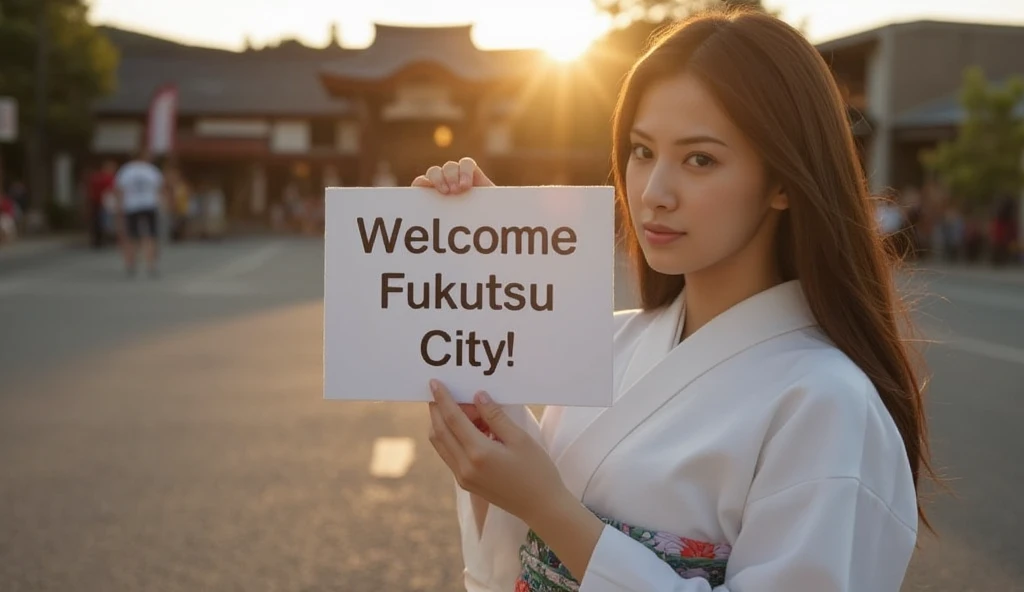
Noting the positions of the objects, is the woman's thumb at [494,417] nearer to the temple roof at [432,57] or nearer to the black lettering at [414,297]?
the black lettering at [414,297]

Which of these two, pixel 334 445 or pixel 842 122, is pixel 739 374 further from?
pixel 334 445

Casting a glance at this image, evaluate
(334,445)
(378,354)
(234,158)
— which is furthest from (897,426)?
(234,158)

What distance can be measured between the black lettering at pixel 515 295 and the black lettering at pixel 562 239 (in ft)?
0.23

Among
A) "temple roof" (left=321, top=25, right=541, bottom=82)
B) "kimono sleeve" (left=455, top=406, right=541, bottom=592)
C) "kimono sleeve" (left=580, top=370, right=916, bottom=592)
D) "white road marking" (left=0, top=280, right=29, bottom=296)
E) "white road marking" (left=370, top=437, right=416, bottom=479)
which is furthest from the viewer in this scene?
"temple roof" (left=321, top=25, right=541, bottom=82)

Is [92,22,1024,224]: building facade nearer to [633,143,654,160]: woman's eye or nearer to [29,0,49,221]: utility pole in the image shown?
[29,0,49,221]: utility pole

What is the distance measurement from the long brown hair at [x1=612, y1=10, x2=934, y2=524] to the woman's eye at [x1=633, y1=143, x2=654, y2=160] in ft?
0.26

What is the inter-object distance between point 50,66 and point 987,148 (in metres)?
20.5

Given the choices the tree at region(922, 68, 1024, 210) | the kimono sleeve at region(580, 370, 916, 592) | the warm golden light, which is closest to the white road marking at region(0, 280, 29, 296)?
the kimono sleeve at region(580, 370, 916, 592)

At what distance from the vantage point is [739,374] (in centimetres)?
150

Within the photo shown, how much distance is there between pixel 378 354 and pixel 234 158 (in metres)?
36.1

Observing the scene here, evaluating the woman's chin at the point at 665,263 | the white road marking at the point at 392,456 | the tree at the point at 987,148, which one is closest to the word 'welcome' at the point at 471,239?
the woman's chin at the point at 665,263

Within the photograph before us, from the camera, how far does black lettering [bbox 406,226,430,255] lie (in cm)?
157

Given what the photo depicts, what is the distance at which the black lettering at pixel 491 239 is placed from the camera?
1557 mm

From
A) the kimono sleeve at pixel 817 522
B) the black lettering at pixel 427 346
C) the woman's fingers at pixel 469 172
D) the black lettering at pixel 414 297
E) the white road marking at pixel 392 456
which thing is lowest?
the white road marking at pixel 392 456
